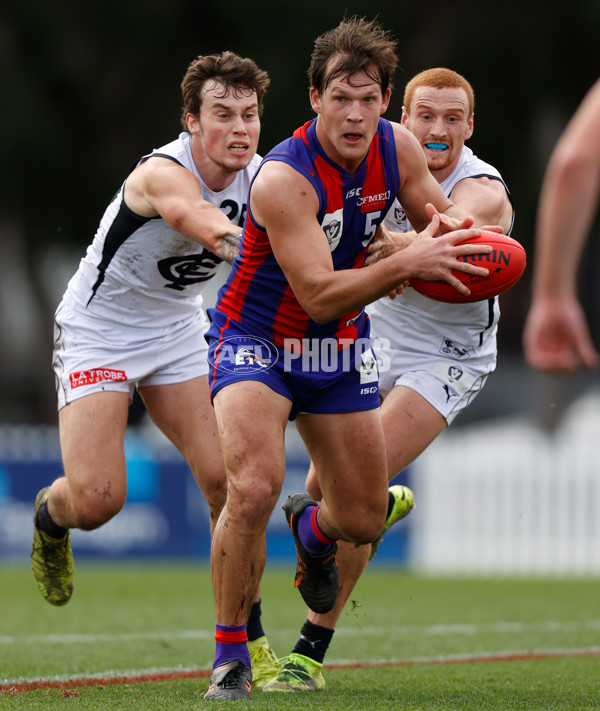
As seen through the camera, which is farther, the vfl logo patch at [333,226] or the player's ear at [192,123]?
the player's ear at [192,123]

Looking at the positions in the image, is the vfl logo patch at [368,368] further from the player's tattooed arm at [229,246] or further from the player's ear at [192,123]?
the player's ear at [192,123]

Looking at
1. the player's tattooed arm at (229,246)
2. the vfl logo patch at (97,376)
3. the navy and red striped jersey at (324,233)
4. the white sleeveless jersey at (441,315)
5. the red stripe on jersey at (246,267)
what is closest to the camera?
the navy and red striped jersey at (324,233)

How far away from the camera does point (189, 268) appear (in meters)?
6.04

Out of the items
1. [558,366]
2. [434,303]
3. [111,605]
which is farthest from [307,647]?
[111,605]

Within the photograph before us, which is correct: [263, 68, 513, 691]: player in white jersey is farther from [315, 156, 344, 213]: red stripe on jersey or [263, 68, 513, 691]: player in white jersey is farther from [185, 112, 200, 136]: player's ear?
[185, 112, 200, 136]: player's ear

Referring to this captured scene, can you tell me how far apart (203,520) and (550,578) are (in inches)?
145

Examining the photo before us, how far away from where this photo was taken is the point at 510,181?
61.9ft

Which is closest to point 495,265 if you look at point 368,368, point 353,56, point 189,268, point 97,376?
point 368,368

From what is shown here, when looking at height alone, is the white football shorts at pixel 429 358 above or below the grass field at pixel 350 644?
above

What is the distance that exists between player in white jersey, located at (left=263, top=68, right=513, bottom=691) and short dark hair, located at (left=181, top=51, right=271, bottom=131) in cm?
76

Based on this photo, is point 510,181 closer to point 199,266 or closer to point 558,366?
point 199,266

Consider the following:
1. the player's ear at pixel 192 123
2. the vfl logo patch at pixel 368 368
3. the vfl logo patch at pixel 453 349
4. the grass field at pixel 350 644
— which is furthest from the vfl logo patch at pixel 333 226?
the grass field at pixel 350 644

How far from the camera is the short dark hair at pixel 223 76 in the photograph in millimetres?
5805

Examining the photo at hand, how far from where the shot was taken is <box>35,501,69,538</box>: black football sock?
21.1ft
